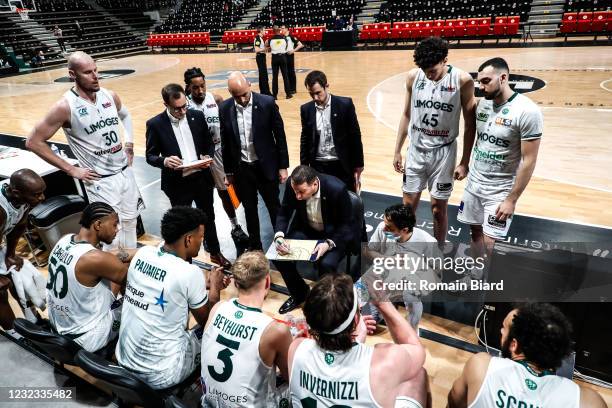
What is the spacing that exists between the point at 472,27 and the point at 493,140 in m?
16.1

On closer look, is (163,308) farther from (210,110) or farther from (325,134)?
(210,110)

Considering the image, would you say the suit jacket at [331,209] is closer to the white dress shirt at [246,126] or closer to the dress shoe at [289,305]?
the dress shoe at [289,305]

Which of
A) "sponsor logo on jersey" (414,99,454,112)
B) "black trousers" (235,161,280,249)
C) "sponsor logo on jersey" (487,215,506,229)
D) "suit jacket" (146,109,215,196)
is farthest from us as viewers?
"black trousers" (235,161,280,249)

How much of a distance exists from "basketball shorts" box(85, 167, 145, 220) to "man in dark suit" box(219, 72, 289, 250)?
0.92m

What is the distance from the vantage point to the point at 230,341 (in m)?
1.99

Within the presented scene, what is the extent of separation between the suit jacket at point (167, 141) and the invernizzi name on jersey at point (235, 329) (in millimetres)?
2259

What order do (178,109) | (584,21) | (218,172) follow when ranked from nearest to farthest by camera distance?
(178,109)
(218,172)
(584,21)

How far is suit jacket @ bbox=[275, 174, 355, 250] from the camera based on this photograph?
3432mm

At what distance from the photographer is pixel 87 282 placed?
2.62m

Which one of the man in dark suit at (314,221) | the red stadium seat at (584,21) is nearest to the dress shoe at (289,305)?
the man in dark suit at (314,221)

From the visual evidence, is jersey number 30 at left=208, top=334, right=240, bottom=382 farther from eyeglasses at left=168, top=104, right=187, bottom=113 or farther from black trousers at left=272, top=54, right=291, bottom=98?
black trousers at left=272, top=54, right=291, bottom=98

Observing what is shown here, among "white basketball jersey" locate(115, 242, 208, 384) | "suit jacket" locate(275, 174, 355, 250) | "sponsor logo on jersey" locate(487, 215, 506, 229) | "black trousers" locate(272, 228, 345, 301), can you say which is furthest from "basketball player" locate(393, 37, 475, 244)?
"white basketball jersey" locate(115, 242, 208, 384)

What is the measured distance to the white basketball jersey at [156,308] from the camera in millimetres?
2363

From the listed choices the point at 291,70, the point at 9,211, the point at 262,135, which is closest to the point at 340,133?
the point at 262,135
